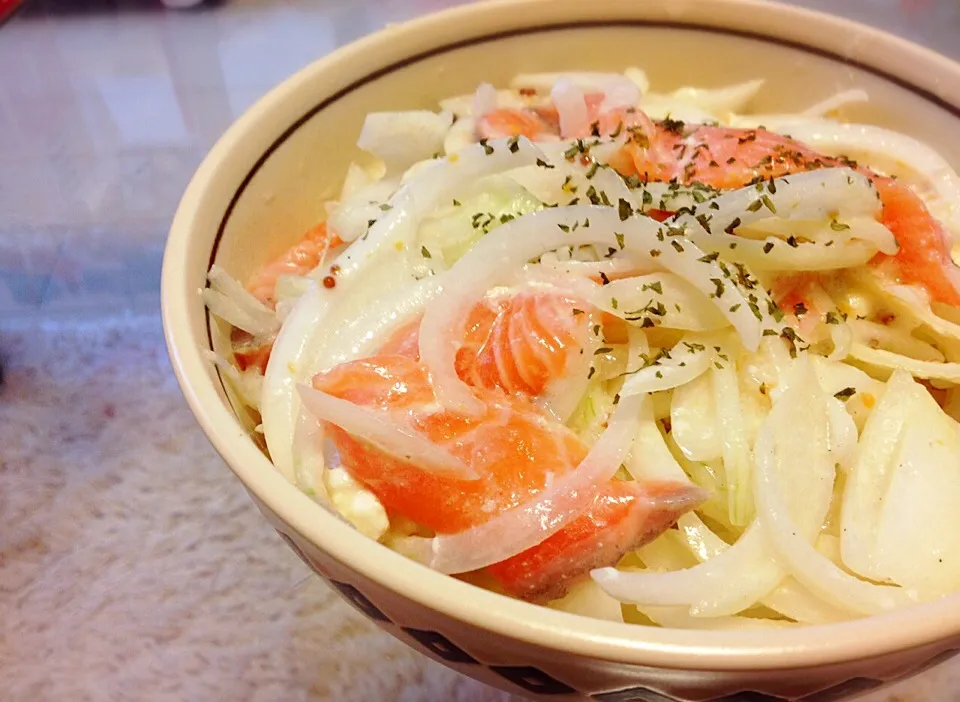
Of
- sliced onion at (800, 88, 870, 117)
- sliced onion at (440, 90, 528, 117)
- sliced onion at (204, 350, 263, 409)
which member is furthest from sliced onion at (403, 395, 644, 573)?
sliced onion at (800, 88, 870, 117)

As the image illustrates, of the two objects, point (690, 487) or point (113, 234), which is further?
point (113, 234)

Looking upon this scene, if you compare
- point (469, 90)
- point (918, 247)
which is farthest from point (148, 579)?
point (918, 247)

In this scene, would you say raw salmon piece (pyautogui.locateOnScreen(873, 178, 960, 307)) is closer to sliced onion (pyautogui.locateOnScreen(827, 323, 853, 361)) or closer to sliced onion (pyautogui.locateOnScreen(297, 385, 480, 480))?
sliced onion (pyautogui.locateOnScreen(827, 323, 853, 361))

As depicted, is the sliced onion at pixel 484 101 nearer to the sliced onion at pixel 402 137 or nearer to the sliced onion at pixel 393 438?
the sliced onion at pixel 402 137

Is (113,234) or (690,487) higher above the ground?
(690,487)

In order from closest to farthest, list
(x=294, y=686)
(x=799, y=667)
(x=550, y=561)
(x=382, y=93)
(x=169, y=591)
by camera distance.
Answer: (x=799, y=667) → (x=550, y=561) → (x=294, y=686) → (x=169, y=591) → (x=382, y=93)

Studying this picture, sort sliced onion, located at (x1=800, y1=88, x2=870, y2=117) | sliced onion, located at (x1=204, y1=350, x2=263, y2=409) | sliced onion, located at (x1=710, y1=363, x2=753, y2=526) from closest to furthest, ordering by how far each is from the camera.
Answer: sliced onion, located at (x1=710, y1=363, x2=753, y2=526) → sliced onion, located at (x1=204, y1=350, x2=263, y2=409) → sliced onion, located at (x1=800, y1=88, x2=870, y2=117)

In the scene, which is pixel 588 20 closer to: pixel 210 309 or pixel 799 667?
pixel 210 309

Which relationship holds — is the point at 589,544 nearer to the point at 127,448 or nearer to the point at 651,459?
the point at 651,459

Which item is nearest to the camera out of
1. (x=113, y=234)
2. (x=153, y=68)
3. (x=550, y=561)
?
(x=550, y=561)

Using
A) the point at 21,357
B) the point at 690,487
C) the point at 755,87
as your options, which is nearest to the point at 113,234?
the point at 21,357
